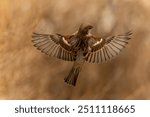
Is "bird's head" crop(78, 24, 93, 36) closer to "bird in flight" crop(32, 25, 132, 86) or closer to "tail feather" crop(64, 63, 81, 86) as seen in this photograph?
"bird in flight" crop(32, 25, 132, 86)

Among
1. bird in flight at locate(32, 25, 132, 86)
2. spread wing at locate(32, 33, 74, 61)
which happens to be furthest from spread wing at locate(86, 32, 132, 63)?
spread wing at locate(32, 33, 74, 61)

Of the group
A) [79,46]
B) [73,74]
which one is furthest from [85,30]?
[73,74]

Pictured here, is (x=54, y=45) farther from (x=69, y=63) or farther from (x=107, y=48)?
(x=107, y=48)

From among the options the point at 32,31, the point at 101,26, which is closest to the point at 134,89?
the point at 101,26

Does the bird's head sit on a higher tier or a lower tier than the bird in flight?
higher

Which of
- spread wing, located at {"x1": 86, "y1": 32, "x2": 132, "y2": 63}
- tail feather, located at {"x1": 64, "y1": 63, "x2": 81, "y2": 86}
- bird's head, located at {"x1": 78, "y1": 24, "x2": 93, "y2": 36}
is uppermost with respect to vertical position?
bird's head, located at {"x1": 78, "y1": 24, "x2": 93, "y2": 36}

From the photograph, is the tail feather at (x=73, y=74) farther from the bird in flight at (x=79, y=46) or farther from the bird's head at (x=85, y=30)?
the bird's head at (x=85, y=30)

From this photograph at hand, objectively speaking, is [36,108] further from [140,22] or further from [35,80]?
[140,22]

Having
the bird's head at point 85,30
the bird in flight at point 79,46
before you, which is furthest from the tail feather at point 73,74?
the bird's head at point 85,30
